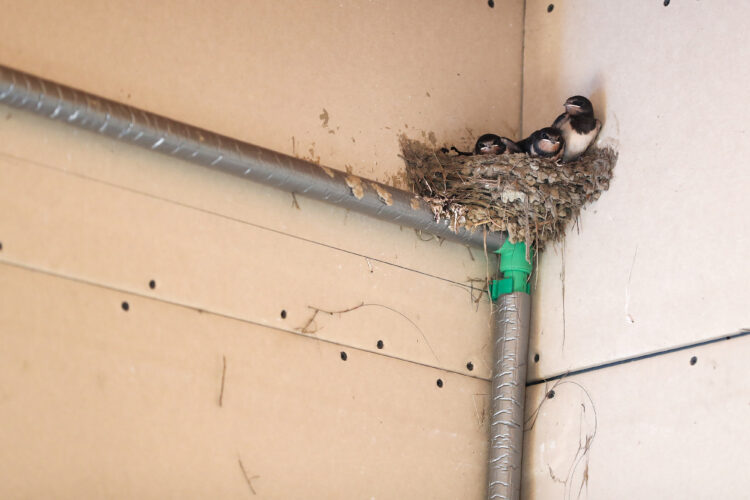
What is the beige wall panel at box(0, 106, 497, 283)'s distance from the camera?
2.95 meters

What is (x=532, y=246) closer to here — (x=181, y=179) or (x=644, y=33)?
(x=644, y=33)

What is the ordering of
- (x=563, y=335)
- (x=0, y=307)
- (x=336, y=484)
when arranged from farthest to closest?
1. (x=563, y=335)
2. (x=336, y=484)
3. (x=0, y=307)

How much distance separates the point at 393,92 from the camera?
3.80 meters

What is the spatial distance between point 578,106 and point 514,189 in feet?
1.29

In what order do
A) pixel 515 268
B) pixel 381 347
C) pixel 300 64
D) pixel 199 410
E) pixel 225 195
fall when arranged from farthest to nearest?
1. pixel 515 268
2. pixel 300 64
3. pixel 381 347
4. pixel 225 195
5. pixel 199 410

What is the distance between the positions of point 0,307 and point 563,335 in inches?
75.6

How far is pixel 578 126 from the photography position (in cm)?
362

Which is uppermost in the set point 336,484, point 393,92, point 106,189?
point 393,92

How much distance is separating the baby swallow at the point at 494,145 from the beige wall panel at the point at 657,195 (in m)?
0.34

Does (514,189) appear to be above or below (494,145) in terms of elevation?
below

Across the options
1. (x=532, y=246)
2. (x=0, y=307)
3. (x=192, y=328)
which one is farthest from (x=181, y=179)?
(x=532, y=246)

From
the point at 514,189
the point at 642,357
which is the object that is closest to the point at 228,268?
the point at 514,189

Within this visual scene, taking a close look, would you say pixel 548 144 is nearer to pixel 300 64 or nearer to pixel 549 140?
pixel 549 140

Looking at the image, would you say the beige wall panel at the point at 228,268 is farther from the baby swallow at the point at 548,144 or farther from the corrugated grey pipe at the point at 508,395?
the baby swallow at the point at 548,144
